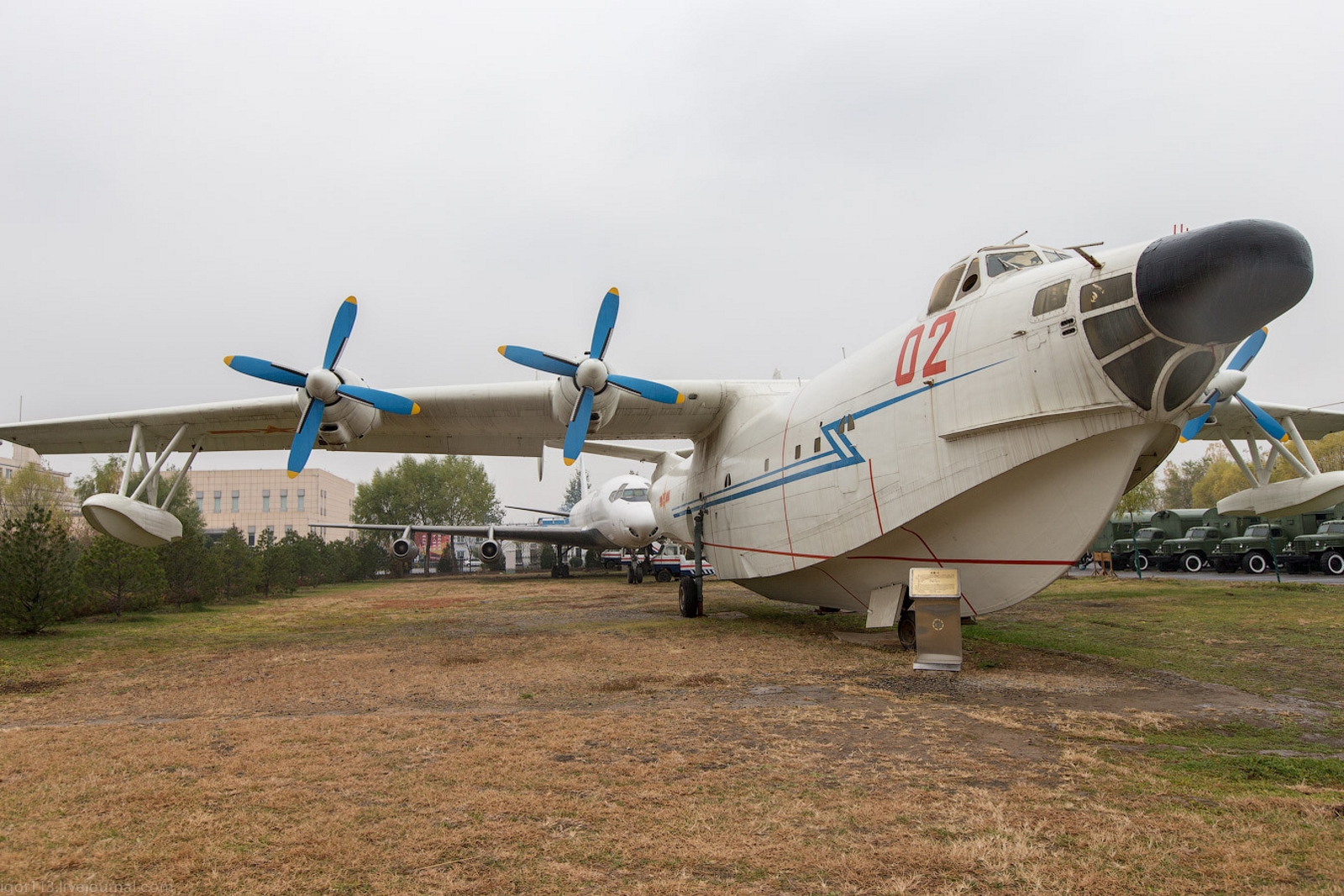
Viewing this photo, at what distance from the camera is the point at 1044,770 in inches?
160

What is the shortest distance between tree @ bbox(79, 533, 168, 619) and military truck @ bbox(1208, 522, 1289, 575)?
29986mm

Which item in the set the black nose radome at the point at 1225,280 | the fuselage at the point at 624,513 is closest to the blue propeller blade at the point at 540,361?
the black nose radome at the point at 1225,280

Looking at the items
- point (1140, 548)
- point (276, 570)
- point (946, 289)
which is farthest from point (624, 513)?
point (1140, 548)

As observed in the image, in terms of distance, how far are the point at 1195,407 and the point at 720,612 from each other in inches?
402

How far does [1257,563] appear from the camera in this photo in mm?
24078

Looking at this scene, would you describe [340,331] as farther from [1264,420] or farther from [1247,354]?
[1264,420]

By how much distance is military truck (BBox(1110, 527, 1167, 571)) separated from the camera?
94.3 feet

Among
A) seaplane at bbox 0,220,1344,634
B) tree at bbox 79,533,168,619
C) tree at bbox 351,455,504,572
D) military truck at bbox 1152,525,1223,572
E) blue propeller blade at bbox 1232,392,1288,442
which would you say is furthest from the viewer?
tree at bbox 351,455,504,572

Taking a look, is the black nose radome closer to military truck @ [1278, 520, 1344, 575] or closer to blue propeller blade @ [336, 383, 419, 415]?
blue propeller blade @ [336, 383, 419, 415]

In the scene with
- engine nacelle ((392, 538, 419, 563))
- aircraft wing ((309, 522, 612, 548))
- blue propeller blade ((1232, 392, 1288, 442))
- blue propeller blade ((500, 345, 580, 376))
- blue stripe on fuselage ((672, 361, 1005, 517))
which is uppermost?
blue propeller blade ((500, 345, 580, 376))

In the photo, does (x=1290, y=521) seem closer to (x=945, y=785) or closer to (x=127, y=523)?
(x=945, y=785)

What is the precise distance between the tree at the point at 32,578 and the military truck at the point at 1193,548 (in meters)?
31.8

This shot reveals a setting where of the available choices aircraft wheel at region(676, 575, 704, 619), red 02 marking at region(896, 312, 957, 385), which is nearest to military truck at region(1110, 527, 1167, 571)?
aircraft wheel at region(676, 575, 704, 619)

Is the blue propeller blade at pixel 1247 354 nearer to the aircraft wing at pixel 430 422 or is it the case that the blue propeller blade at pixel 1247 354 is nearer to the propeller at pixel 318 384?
the aircraft wing at pixel 430 422
